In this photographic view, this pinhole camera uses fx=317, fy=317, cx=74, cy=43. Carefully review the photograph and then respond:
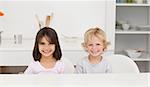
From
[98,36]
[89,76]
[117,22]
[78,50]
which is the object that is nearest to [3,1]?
[78,50]

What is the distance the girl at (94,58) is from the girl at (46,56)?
12cm

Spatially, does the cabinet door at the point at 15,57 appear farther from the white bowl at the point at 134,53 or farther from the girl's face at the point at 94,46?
the girl's face at the point at 94,46

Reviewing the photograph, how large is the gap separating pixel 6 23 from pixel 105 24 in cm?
106

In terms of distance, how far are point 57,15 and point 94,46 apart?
1.83 metres

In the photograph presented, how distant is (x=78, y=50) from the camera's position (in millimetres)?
2969

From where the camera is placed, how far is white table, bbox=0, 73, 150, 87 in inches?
39.8

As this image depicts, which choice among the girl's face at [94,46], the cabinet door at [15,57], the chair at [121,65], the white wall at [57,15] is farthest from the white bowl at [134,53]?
Result: the girl's face at [94,46]

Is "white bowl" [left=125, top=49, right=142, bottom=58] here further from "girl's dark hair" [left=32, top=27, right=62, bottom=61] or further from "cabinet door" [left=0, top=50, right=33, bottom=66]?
"girl's dark hair" [left=32, top=27, right=62, bottom=61]

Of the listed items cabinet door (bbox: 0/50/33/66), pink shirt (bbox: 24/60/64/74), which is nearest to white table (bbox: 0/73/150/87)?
pink shirt (bbox: 24/60/64/74)

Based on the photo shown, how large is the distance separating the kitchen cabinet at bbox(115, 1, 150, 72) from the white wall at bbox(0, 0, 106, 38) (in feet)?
0.98

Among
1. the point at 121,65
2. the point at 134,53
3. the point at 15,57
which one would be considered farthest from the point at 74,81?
the point at 134,53

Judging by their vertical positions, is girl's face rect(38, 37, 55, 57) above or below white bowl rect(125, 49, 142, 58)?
above

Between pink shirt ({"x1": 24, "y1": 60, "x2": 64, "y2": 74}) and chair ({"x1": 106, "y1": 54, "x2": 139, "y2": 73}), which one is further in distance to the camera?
chair ({"x1": 106, "y1": 54, "x2": 139, "y2": 73})

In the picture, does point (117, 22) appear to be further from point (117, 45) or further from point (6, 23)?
point (6, 23)
